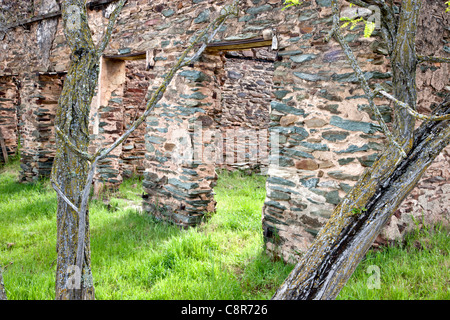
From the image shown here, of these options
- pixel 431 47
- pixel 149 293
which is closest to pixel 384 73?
pixel 431 47

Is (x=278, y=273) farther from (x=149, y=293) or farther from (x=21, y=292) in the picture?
(x=21, y=292)

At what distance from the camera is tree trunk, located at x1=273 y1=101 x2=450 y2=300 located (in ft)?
6.11

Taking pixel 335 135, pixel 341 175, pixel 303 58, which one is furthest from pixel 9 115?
pixel 341 175

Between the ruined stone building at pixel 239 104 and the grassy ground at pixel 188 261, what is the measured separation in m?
0.33

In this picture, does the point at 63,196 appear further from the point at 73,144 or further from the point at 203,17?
the point at 203,17

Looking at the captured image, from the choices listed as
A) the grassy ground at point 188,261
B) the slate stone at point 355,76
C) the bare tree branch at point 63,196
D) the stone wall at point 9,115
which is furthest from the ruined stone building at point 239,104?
the bare tree branch at point 63,196

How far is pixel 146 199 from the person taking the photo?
5398 mm

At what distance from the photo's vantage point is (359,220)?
6.39 ft

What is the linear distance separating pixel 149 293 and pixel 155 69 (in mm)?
3410

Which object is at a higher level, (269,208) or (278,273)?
(269,208)

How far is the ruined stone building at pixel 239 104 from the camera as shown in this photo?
3.26 meters

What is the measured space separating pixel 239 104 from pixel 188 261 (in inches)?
218

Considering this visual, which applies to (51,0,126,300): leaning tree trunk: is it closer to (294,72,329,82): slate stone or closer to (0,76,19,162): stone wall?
(294,72,329,82): slate stone

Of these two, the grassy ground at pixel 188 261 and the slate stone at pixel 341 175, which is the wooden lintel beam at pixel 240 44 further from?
the grassy ground at pixel 188 261
